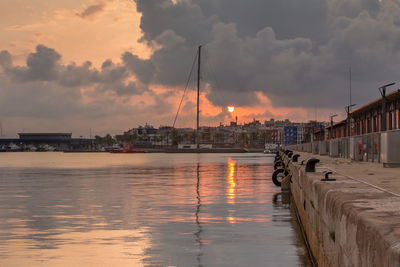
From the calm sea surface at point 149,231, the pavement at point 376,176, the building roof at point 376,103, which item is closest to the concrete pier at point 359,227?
the pavement at point 376,176

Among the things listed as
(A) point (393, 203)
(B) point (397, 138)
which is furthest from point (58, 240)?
(B) point (397, 138)

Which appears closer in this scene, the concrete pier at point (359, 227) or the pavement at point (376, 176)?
the concrete pier at point (359, 227)

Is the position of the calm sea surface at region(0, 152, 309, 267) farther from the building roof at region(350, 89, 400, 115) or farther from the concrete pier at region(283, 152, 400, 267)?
the building roof at region(350, 89, 400, 115)

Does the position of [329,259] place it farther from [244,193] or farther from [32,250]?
[244,193]

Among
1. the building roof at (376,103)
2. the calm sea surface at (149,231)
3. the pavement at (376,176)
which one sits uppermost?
the building roof at (376,103)

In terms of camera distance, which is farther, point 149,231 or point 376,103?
point 376,103

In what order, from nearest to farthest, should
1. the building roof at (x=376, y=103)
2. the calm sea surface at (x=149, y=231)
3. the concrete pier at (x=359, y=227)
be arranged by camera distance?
the concrete pier at (x=359, y=227) → the calm sea surface at (x=149, y=231) → the building roof at (x=376, y=103)

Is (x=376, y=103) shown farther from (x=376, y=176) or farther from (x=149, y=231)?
(x=149, y=231)

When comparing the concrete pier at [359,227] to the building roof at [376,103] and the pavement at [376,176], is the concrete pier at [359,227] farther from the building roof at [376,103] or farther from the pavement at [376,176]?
the building roof at [376,103]

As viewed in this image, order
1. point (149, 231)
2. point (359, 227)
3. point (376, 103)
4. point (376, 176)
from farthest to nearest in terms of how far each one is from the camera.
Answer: point (376, 103)
point (376, 176)
point (149, 231)
point (359, 227)

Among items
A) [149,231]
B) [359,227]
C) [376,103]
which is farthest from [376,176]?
[376,103]

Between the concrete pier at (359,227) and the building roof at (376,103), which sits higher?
the building roof at (376,103)

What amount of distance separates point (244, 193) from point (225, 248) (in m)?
20.3

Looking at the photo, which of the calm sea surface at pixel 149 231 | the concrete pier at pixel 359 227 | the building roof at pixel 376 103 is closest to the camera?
the concrete pier at pixel 359 227
